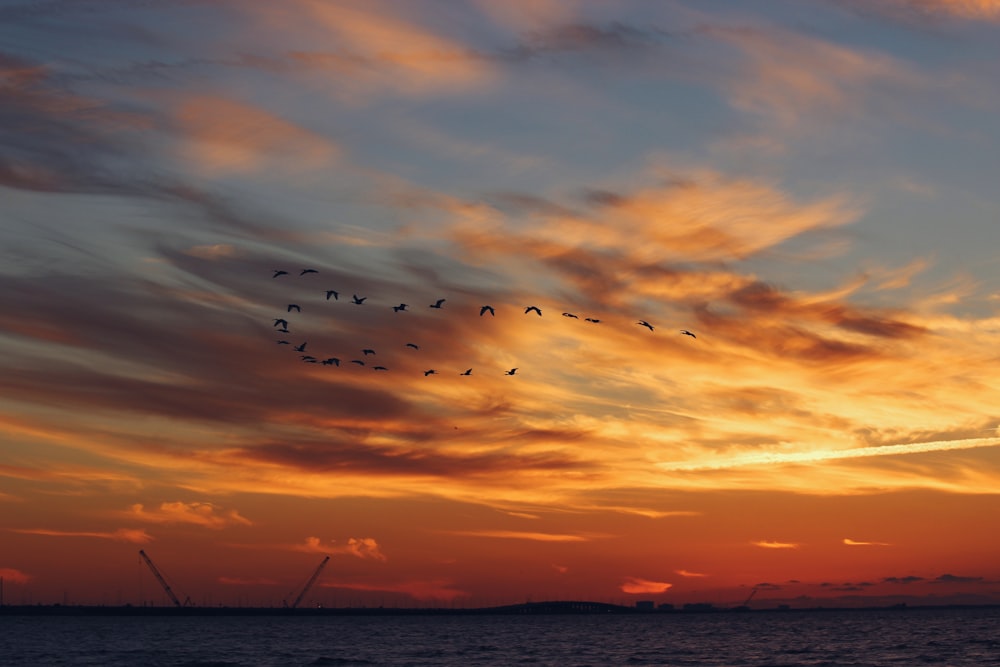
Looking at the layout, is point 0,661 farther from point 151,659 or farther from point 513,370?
point 513,370

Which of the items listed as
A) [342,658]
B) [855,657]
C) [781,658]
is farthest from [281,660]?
[855,657]

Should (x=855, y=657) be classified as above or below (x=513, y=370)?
below

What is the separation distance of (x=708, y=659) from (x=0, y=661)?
120477 mm

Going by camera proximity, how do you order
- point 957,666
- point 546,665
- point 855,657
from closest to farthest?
point 957,666
point 546,665
point 855,657

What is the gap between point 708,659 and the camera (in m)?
191

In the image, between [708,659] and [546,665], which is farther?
[708,659]

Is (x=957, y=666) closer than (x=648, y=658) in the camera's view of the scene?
Yes

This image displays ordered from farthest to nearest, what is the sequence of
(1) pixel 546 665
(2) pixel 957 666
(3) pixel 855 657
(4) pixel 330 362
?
1. (3) pixel 855 657
2. (1) pixel 546 665
3. (2) pixel 957 666
4. (4) pixel 330 362

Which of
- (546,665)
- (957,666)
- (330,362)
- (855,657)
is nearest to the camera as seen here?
(330,362)

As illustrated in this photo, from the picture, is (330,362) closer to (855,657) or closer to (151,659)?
(151,659)

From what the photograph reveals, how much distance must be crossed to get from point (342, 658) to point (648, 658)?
5307cm

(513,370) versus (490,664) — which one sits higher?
(513,370)

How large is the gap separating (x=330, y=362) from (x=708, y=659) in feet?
332

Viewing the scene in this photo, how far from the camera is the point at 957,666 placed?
164 meters
